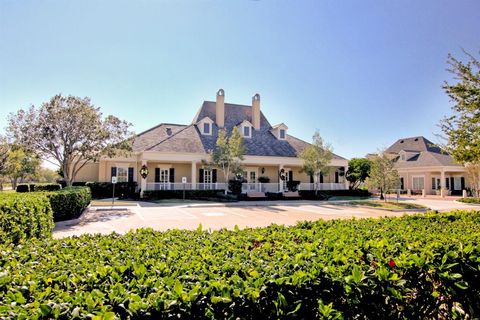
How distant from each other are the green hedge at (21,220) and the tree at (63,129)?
12.2 metres

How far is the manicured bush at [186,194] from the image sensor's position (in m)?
25.0

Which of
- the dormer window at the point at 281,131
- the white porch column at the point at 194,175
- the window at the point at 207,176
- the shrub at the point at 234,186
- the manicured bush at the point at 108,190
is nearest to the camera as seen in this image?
the white porch column at the point at 194,175

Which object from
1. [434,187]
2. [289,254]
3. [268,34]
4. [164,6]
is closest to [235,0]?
[164,6]

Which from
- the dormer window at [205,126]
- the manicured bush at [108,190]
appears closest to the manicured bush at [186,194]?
the manicured bush at [108,190]

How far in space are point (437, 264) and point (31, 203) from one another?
825 centimetres

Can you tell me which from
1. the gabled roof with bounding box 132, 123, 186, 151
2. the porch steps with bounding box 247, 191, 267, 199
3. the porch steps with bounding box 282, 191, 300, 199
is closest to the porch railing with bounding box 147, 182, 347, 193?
the porch steps with bounding box 282, 191, 300, 199

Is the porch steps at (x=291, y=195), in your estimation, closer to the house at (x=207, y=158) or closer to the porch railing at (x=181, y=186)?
the house at (x=207, y=158)

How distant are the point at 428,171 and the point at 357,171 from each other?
10951 mm

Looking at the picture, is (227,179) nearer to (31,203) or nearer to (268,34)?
(268,34)

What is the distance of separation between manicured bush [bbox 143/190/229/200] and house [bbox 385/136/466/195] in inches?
890

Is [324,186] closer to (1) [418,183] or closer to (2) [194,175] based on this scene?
(2) [194,175]

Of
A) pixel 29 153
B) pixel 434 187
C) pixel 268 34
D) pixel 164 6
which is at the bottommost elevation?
pixel 434 187

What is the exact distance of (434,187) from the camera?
39156 millimetres

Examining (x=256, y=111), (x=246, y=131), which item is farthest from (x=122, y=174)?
(x=256, y=111)
